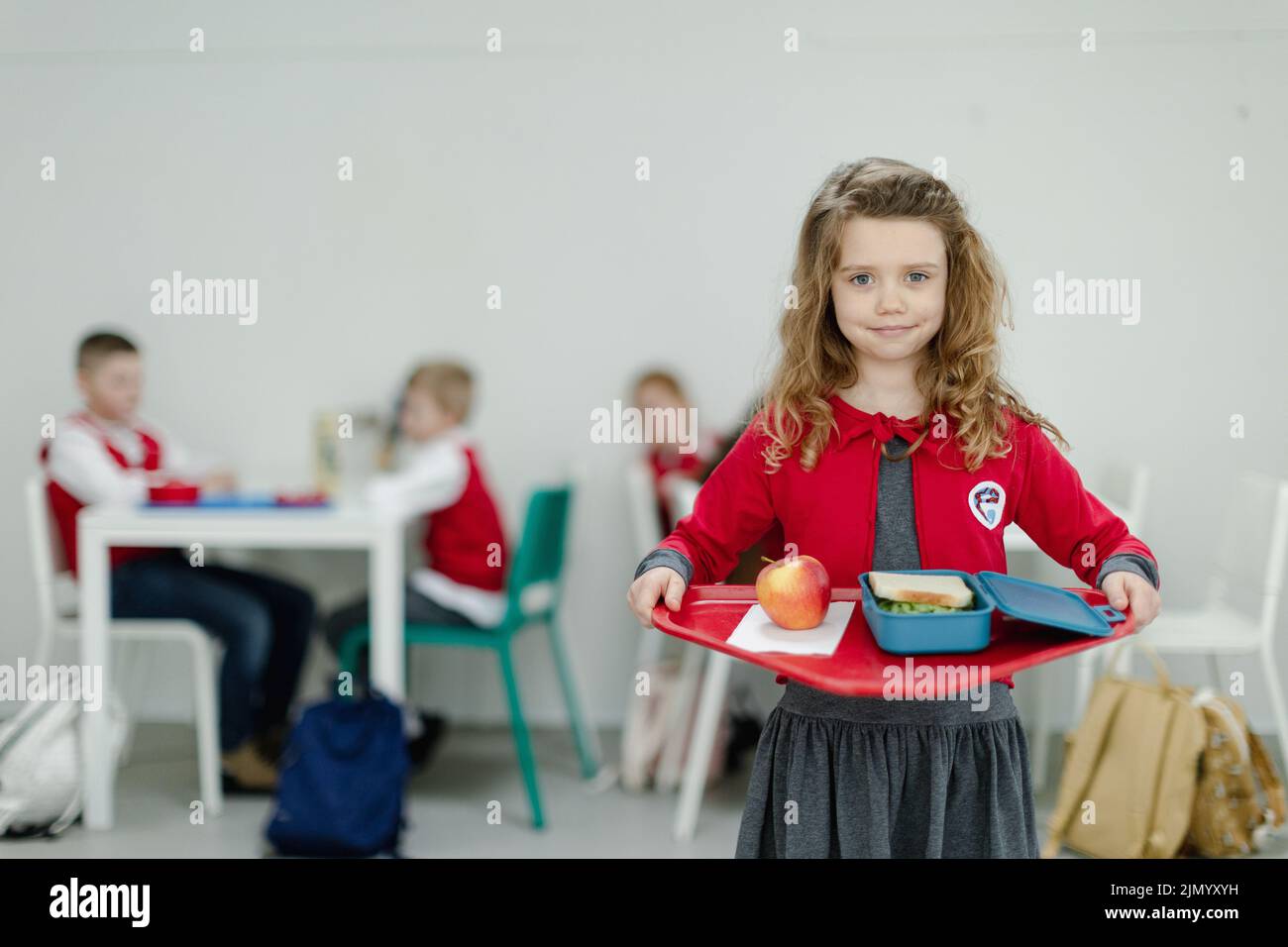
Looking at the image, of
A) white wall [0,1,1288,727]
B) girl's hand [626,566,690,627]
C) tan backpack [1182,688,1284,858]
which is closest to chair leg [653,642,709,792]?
white wall [0,1,1288,727]

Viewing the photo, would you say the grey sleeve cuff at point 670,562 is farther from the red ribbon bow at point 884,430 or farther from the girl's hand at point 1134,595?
the girl's hand at point 1134,595

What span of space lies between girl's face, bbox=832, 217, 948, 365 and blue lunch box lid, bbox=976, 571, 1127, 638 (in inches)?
9.4

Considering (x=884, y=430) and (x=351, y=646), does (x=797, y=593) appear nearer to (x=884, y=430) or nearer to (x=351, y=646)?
(x=884, y=430)

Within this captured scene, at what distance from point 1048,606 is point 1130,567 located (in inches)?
4.3

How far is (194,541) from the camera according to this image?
2.35 metres

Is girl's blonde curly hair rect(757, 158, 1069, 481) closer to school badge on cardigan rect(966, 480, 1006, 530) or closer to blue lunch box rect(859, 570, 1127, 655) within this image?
school badge on cardigan rect(966, 480, 1006, 530)

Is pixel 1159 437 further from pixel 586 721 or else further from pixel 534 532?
pixel 586 721

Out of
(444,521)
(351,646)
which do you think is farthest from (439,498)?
(351,646)

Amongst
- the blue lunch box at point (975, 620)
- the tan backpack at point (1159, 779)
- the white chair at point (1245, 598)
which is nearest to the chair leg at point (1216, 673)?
the white chair at point (1245, 598)

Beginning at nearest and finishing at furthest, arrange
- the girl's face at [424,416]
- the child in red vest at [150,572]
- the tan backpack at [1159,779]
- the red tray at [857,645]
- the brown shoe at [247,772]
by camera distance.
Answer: the red tray at [857,645]
the tan backpack at [1159,779]
the child in red vest at [150,572]
the brown shoe at [247,772]
the girl's face at [424,416]

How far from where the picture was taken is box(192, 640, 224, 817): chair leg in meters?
2.50

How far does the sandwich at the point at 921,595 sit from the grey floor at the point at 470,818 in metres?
1.39

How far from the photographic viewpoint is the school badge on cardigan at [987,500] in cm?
114
